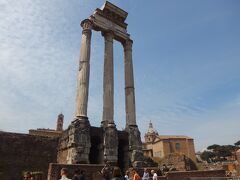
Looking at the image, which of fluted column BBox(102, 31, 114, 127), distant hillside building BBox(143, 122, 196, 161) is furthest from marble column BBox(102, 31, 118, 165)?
distant hillside building BBox(143, 122, 196, 161)

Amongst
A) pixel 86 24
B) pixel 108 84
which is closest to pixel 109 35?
pixel 86 24

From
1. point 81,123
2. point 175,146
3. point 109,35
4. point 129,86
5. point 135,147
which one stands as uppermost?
point 109,35

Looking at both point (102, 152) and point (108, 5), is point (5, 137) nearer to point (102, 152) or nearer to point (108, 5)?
point (102, 152)

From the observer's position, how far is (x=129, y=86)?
795 inches

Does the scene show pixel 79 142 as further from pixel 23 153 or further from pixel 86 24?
pixel 86 24

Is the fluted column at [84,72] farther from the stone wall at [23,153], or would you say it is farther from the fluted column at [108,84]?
the stone wall at [23,153]

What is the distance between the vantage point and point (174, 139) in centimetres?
6750

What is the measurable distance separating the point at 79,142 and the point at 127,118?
5.06 metres

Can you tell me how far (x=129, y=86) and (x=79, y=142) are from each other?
6757mm

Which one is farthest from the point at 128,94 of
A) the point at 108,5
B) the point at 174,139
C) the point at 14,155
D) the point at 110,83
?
the point at 174,139

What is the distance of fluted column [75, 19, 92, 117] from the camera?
16594mm

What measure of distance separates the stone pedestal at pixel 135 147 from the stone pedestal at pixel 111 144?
1.38 m

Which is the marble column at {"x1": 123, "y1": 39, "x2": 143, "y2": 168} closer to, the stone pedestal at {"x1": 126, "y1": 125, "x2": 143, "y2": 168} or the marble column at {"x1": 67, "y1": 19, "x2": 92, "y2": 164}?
the stone pedestal at {"x1": 126, "y1": 125, "x2": 143, "y2": 168}

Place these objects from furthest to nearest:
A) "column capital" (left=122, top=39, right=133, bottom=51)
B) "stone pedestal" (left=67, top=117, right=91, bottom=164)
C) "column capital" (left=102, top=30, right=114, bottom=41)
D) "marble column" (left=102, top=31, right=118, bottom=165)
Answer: "column capital" (left=122, top=39, right=133, bottom=51)
"column capital" (left=102, top=30, right=114, bottom=41)
"marble column" (left=102, top=31, right=118, bottom=165)
"stone pedestal" (left=67, top=117, right=91, bottom=164)
